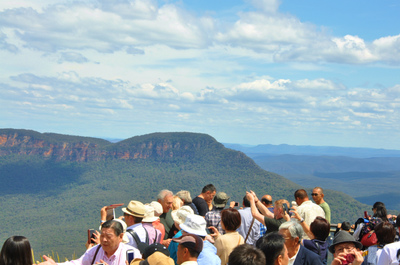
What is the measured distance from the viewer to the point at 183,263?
5.03m

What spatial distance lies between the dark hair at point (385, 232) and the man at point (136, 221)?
358cm

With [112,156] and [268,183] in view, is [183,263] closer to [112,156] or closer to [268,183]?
[268,183]

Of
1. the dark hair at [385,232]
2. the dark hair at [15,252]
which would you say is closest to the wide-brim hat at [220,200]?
the dark hair at [385,232]

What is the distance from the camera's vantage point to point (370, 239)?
268 inches

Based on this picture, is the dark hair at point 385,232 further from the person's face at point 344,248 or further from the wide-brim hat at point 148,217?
the wide-brim hat at point 148,217

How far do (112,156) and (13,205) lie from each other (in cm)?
5125

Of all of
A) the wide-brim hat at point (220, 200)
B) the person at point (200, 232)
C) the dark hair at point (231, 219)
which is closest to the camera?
the person at point (200, 232)

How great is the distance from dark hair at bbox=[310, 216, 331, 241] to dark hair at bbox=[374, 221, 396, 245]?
764 mm

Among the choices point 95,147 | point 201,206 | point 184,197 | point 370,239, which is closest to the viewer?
point 370,239

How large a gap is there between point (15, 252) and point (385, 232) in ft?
16.8

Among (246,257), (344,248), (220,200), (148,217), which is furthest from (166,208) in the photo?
(246,257)

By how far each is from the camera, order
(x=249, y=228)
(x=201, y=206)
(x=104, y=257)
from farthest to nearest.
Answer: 1. (x=201, y=206)
2. (x=249, y=228)
3. (x=104, y=257)

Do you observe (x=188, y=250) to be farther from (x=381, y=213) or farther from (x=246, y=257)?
(x=381, y=213)

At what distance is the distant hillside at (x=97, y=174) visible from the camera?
134875mm
